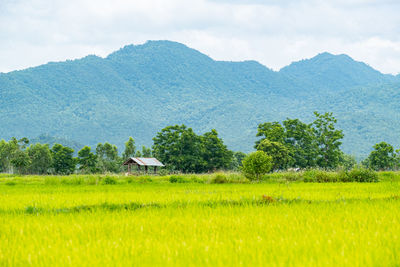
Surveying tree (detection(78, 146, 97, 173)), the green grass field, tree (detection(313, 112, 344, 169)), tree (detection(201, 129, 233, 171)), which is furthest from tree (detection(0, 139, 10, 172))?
the green grass field

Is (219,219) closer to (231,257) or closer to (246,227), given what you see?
(246,227)

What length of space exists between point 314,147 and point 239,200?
55.9m

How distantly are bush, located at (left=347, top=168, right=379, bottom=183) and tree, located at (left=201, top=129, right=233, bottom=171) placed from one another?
36.2 meters

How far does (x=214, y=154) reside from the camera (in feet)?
212

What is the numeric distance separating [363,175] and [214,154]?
124 ft

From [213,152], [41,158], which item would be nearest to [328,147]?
[213,152]

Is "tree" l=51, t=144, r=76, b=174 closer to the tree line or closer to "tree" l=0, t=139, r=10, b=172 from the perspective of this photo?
the tree line

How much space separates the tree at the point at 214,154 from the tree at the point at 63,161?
22.7 metres

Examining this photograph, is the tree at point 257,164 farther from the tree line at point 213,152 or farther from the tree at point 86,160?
the tree at point 86,160

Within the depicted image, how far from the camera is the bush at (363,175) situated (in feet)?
90.5

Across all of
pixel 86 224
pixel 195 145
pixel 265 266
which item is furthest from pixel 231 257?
pixel 195 145

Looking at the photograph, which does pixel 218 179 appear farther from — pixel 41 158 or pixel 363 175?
pixel 41 158

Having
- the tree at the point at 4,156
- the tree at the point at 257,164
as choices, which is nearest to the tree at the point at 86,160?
the tree at the point at 4,156

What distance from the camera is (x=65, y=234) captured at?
6.62 meters
